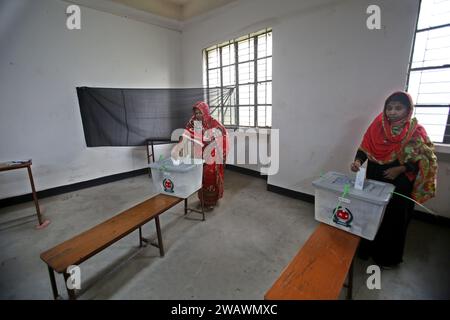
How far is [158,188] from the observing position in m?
1.98

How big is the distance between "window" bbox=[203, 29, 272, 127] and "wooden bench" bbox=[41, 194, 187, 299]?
7.43 feet

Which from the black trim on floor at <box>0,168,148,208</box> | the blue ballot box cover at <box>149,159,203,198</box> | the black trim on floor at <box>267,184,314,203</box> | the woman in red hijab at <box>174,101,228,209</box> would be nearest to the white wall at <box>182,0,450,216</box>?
the black trim on floor at <box>267,184,314,203</box>

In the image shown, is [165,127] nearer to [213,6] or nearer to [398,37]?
[213,6]

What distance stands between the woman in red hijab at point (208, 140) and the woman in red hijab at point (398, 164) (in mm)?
Answer: 1411

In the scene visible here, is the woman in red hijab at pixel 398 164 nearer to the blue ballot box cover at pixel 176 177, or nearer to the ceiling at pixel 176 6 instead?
the blue ballot box cover at pixel 176 177

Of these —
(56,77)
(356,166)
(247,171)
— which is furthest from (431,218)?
(56,77)

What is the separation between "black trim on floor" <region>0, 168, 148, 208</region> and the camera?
279 cm

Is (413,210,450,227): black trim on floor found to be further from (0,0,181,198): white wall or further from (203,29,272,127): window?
(0,0,181,198): white wall

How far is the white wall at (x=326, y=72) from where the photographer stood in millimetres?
1958

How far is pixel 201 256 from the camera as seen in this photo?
1772 mm

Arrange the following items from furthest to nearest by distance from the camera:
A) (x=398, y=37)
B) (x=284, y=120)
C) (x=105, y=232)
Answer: (x=284, y=120), (x=398, y=37), (x=105, y=232)

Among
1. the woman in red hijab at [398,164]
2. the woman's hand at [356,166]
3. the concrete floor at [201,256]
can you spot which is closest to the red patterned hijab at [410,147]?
the woman in red hijab at [398,164]
